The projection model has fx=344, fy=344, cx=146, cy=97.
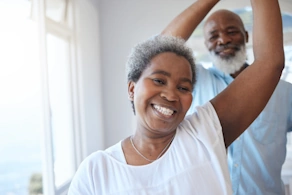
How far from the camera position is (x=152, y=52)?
996 mm

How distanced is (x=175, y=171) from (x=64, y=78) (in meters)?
2.55

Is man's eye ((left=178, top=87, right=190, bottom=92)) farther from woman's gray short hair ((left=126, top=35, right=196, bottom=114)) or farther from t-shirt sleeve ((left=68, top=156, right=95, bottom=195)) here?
t-shirt sleeve ((left=68, top=156, right=95, bottom=195))

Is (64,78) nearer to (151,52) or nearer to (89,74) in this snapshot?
(89,74)

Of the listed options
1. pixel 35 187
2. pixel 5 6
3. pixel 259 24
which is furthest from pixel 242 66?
pixel 35 187

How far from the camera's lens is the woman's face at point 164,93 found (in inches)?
36.9

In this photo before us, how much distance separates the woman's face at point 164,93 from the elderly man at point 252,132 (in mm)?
719

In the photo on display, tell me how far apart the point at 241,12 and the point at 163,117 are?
3227mm

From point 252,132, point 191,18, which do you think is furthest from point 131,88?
point 252,132

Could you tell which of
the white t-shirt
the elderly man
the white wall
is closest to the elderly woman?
the white t-shirt

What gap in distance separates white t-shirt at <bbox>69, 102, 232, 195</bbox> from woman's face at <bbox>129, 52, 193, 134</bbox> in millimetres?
74

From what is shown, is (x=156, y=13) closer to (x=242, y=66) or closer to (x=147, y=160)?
(x=242, y=66)

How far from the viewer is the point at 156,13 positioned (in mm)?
3871

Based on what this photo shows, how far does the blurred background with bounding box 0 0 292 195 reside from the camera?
2156mm

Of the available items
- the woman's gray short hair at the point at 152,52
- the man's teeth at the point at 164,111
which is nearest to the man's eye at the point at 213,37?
the woman's gray short hair at the point at 152,52
